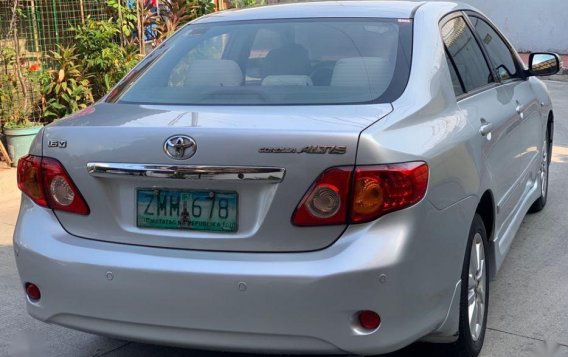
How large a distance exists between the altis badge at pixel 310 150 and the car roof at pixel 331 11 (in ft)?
4.06

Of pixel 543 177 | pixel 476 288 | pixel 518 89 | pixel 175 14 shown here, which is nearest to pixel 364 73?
pixel 476 288

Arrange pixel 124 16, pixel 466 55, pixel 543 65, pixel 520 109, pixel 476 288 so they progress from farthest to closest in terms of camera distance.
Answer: pixel 124 16 < pixel 543 65 < pixel 520 109 < pixel 466 55 < pixel 476 288

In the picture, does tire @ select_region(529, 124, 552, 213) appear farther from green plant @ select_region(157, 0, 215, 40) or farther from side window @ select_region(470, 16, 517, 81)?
green plant @ select_region(157, 0, 215, 40)

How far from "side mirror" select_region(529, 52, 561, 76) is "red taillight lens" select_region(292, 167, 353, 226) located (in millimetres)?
2858

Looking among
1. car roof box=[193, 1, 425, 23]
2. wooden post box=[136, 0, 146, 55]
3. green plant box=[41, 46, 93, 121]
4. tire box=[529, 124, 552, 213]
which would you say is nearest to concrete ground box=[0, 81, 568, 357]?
tire box=[529, 124, 552, 213]

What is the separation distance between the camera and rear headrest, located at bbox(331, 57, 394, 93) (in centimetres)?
330

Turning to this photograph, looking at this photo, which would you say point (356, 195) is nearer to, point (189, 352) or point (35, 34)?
point (189, 352)

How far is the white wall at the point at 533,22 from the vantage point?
64.9ft

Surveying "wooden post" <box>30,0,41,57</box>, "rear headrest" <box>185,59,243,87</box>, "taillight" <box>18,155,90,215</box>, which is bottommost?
"wooden post" <box>30,0,41,57</box>

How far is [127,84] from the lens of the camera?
387cm

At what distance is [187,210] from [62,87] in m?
6.50

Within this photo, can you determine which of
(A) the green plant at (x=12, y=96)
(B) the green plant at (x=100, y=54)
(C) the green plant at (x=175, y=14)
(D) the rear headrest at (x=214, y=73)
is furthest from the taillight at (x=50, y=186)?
(C) the green plant at (x=175, y=14)

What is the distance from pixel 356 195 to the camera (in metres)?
2.76

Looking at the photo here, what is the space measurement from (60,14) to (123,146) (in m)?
7.07
